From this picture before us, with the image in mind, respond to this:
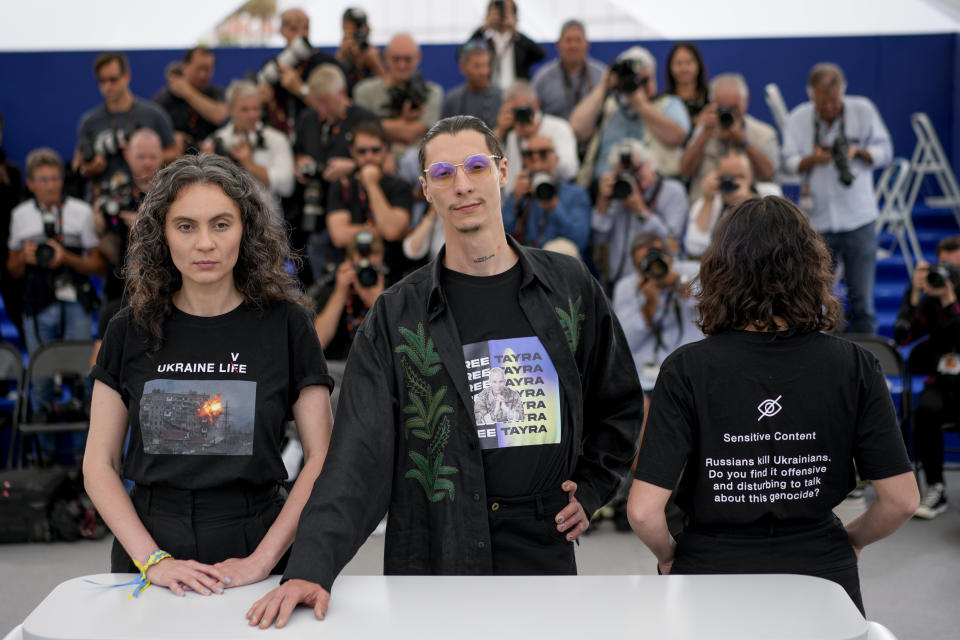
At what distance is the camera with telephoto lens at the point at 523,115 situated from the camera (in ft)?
15.8

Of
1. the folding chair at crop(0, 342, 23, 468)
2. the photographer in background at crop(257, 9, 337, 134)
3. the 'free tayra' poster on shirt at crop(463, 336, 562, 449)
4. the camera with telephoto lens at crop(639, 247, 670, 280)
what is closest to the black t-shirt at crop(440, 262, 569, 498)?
the 'free tayra' poster on shirt at crop(463, 336, 562, 449)

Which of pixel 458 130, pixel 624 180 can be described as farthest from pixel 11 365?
pixel 458 130

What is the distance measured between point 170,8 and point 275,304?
24.6 ft

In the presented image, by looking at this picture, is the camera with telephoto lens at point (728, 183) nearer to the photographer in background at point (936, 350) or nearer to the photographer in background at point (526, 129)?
the photographer in background at point (526, 129)

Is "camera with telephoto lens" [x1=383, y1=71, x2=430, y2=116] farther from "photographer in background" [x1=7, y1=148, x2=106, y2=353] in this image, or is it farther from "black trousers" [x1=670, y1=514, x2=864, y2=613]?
"black trousers" [x1=670, y1=514, x2=864, y2=613]

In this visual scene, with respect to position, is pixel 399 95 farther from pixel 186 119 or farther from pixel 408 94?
pixel 186 119

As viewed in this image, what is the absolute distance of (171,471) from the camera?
5.68 feet

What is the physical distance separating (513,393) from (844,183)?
13.1 ft

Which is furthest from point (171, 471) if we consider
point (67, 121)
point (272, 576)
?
point (67, 121)

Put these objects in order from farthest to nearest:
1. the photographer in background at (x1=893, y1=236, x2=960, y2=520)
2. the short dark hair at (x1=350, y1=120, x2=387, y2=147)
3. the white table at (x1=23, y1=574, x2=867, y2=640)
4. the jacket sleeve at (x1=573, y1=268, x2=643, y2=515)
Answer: the short dark hair at (x1=350, y1=120, x2=387, y2=147), the photographer in background at (x1=893, y1=236, x2=960, y2=520), the jacket sleeve at (x1=573, y1=268, x2=643, y2=515), the white table at (x1=23, y1=574, x2=867, y2=640)

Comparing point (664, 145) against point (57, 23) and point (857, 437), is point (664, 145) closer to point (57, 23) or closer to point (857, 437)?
point (857, 437)

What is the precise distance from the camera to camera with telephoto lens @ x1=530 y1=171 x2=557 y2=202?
469 cm

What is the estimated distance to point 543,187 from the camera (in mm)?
4699

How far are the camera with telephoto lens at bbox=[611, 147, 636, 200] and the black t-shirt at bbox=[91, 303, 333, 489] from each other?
3147 mm
